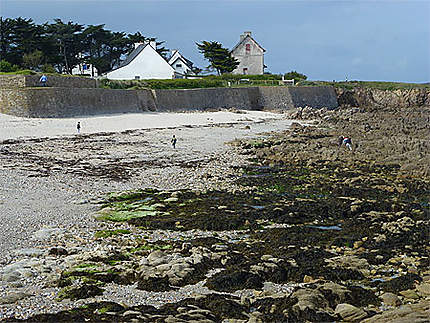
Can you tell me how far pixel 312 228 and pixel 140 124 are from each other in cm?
2061

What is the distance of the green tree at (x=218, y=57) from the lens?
51781 millimetres

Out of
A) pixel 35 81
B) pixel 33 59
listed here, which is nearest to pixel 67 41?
pixel 33 59

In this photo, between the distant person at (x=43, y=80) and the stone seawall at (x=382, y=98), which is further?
the stone seawall at (x=382, y=98)

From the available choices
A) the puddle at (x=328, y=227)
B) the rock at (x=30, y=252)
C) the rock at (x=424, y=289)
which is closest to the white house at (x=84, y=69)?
the puddle at (x=328, y=227)

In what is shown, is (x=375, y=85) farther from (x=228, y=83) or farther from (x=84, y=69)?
(x=84, y=69)

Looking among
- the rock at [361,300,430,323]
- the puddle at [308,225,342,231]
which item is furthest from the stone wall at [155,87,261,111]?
the rock at [361,300,430,323]

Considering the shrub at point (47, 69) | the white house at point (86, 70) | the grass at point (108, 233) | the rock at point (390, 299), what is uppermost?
the white house at point (86, 70)

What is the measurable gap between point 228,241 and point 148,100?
27699 mm

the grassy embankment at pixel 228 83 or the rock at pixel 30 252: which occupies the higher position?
the grassy embankment at pixel 228 83

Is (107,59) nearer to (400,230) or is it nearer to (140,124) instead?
(140,124)

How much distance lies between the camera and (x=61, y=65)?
48812 mm

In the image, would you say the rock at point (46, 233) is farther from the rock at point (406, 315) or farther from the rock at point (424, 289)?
the rock at point (424, 289)

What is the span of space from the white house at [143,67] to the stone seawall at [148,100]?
24.2ft

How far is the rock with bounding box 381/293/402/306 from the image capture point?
7262mm
